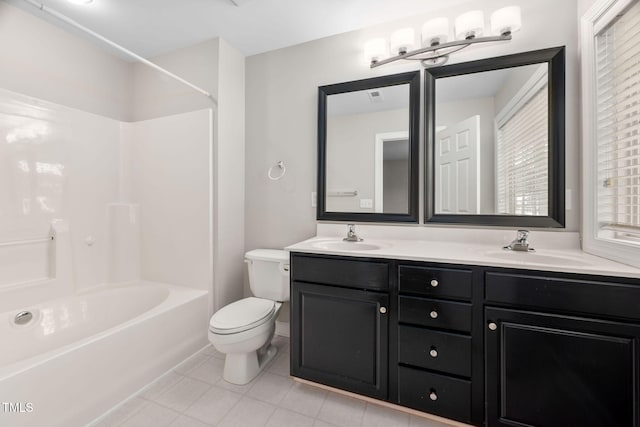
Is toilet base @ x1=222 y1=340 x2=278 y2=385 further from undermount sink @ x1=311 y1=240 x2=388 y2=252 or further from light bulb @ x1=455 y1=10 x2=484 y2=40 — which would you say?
light bulb @ x1=455 y1=10 x2=484 y2=40

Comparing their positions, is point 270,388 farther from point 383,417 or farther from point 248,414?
point 383,417

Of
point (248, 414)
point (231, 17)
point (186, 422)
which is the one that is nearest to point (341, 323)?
point (248, 414)

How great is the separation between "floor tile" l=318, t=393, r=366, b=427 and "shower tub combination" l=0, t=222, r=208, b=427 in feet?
3.54

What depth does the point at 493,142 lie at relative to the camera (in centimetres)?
157

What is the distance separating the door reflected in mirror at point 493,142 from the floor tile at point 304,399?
1347 mm

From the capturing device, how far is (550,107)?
146 centimetres

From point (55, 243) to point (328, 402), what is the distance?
2.16 m

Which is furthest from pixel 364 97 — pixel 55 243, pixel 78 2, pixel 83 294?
pixel 83 294

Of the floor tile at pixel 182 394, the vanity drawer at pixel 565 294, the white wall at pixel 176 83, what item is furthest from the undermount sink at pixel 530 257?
the white wall at pixel 176 83

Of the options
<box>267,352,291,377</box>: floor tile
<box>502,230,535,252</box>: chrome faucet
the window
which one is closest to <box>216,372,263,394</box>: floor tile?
<box>267,352,291,377</box>: floor tile

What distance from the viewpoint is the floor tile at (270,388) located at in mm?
1481

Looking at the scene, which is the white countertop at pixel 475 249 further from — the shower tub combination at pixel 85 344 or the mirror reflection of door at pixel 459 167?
the shower tub combination at pixel 85 344

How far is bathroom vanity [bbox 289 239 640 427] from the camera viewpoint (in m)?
1.01

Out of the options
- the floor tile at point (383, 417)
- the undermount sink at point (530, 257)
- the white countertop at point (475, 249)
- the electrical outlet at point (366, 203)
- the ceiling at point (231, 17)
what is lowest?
the floor tile at point (383, 417)
